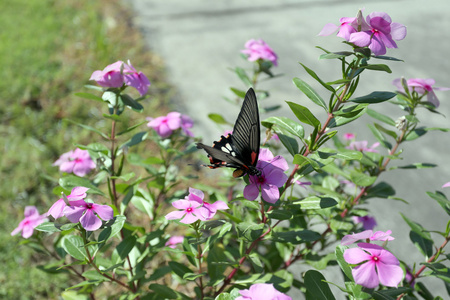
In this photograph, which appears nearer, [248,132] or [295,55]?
[248,132]

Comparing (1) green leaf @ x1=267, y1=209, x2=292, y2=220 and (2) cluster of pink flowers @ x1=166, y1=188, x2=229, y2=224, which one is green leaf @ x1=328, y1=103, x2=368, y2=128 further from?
(2) cluster of pink flowers @ x1=166, y1=188, x2=229, y2=224

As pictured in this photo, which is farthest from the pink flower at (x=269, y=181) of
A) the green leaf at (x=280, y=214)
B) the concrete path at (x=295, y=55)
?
the concrete path at (x=295, y=55)

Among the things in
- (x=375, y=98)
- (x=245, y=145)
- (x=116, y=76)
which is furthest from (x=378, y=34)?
(x=116, y=76)

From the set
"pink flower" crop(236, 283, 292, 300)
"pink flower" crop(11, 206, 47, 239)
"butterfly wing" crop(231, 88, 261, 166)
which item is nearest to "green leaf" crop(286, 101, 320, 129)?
"butterfly wing" crop(231, 88, 261, 166)

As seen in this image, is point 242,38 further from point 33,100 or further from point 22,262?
point 22,262

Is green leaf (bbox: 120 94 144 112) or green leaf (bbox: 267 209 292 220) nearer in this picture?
green leaf (bbox: 267 209 292 220)

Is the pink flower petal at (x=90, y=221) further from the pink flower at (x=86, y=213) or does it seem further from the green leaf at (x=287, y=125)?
the green leaf at (x=287, y=125)

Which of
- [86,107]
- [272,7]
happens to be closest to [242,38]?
[272,7]

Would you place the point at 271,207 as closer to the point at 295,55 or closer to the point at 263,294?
the point at 263,294
